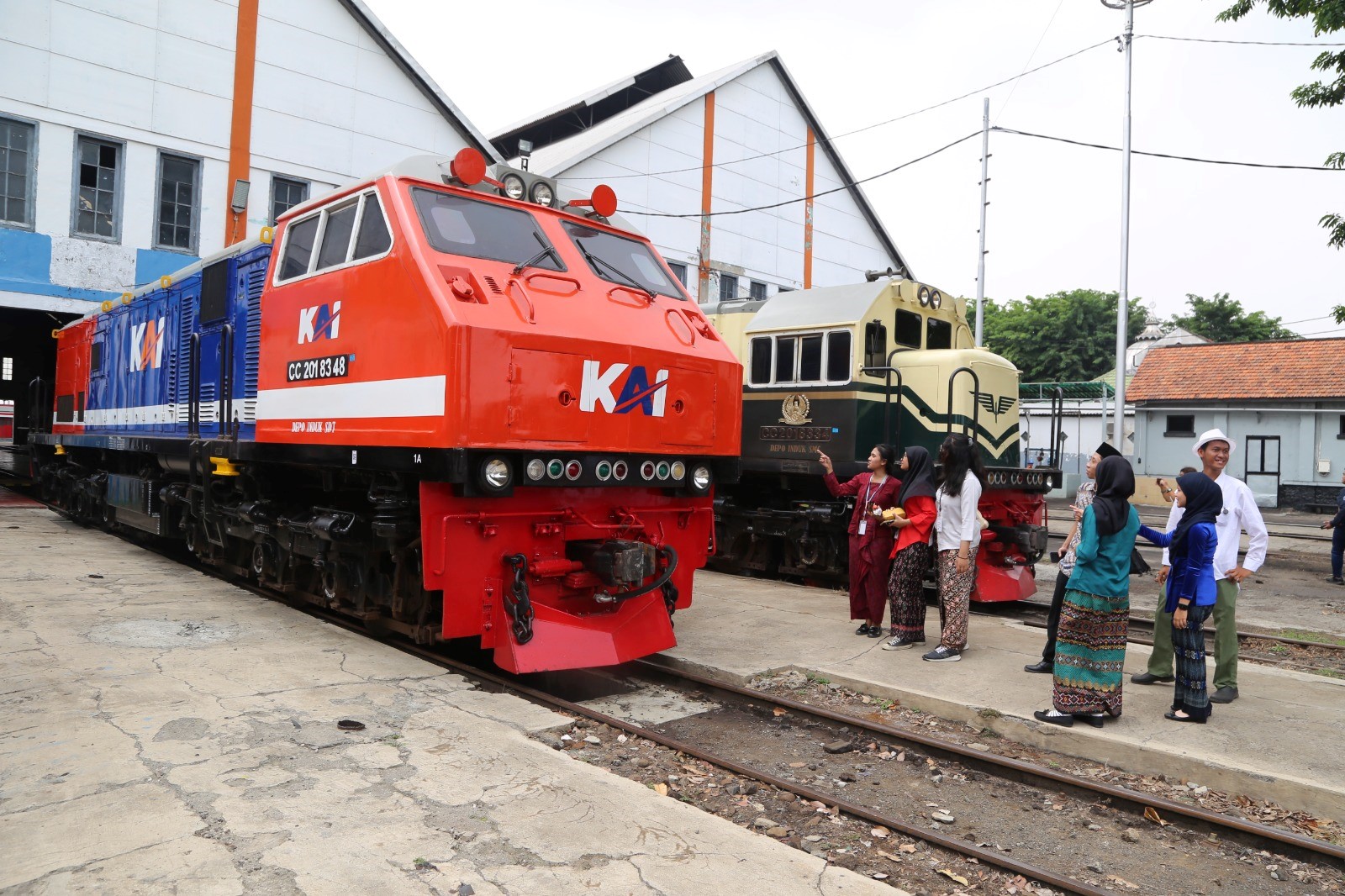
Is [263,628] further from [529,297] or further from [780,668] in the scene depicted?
[780,668]

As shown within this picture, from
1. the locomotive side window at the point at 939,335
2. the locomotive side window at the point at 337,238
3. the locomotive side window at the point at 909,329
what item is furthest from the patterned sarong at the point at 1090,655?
the locomotive side window at the point at 939,335

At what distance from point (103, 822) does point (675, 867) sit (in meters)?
2.23

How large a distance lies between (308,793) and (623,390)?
2.99 metres

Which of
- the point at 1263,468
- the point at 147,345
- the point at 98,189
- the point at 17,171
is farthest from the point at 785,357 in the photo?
the point at 1263,468

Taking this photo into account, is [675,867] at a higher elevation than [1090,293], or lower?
lower

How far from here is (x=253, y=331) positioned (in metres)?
7.73

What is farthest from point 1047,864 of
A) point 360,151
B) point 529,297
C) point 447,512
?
point 360,151

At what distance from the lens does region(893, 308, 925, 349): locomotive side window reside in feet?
34.6

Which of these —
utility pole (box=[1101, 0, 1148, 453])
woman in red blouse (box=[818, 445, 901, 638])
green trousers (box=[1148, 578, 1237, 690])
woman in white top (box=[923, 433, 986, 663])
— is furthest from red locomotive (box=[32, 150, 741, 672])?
utility pole (box=[1101, 0, 1148, 453])

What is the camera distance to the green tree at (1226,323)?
157ft

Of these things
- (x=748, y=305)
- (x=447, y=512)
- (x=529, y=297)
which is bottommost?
(x=447, y=512)

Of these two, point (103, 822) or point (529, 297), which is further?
point (529, 297)

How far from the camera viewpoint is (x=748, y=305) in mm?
12000

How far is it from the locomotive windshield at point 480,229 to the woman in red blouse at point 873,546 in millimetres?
3263
